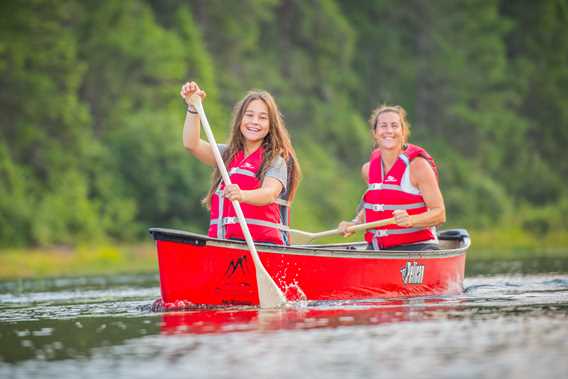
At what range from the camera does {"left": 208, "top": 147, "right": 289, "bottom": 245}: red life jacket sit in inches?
374

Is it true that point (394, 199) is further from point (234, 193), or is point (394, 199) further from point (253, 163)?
point (234, 193)

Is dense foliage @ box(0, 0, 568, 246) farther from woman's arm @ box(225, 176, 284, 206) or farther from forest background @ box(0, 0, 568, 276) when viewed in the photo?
woman's arm @ box(225, 176, 284, 206)

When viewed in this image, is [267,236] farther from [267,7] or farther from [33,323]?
[267,7]

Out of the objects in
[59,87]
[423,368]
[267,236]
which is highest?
[59,87]

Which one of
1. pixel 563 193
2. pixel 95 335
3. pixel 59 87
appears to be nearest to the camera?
pixel 95 335

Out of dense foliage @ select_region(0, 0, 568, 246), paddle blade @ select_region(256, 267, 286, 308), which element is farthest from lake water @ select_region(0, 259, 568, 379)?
dense foliage @ select_region(0, 0, 568, 246)

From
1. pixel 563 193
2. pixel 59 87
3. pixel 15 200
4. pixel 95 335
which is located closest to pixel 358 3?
pixel 563 193

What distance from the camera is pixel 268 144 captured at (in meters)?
9.60

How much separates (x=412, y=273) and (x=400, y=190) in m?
0.68

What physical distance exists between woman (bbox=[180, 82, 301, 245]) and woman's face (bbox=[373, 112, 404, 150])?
1046 mm

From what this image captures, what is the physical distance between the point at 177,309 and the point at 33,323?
3.41 feet

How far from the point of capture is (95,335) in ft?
26.2

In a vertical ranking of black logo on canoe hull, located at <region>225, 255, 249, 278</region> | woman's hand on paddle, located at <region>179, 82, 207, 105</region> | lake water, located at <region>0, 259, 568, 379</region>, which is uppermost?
woman's hand on paddle, located at <region>179, 82, 207, 105</region>

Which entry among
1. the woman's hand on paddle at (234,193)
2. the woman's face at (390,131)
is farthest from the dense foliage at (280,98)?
the woman's hand on paddle at (234,193)
